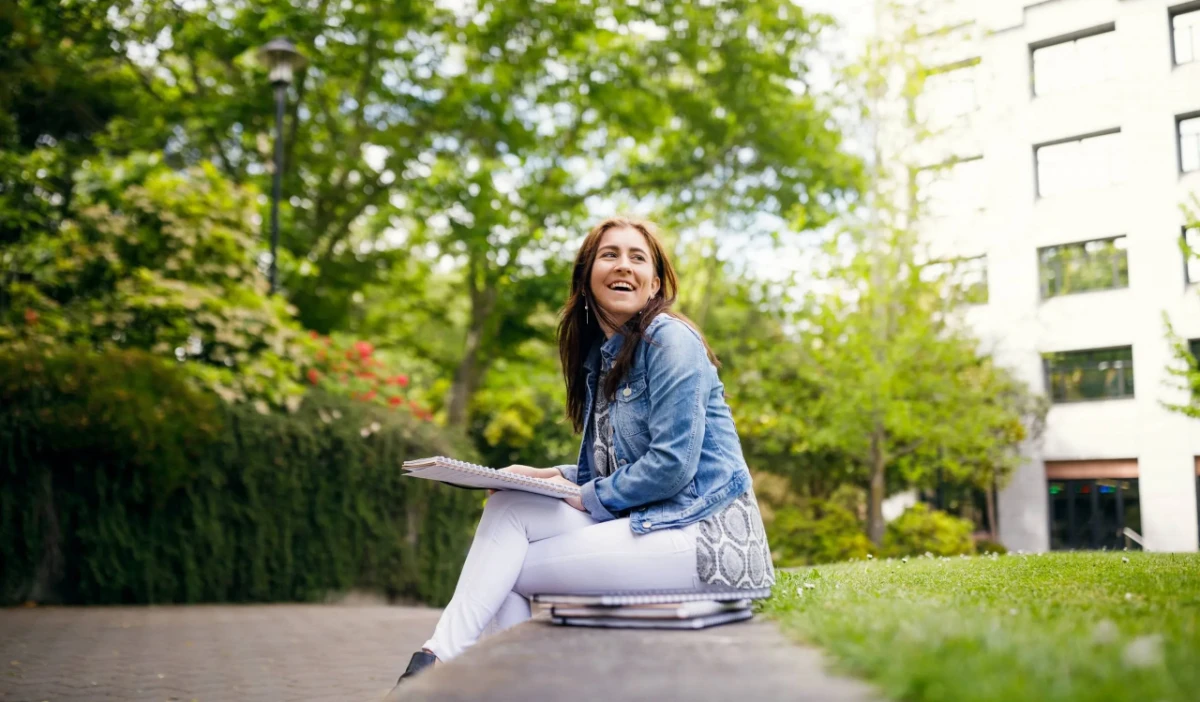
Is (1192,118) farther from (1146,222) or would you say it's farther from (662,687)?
(662,687)

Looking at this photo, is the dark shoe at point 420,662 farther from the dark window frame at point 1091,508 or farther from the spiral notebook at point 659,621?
the dark window frame at point 1091,508

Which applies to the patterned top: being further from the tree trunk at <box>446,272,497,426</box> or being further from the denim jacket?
the tree trunk at <box>446,272,497,426</box>

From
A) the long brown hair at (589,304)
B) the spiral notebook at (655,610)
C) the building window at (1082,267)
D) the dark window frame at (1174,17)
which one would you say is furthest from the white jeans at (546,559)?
the building window at (1082,267)

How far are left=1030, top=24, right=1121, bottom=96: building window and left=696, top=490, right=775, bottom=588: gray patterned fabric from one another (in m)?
20.9

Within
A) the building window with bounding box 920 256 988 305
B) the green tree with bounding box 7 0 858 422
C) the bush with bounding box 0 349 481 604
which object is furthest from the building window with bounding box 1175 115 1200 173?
the bush with bounding box 0 349 481 604

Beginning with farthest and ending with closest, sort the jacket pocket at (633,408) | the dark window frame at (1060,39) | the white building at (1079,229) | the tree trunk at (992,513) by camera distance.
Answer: the tree trunk at (992,513), the dark window frame at (1060,39), the white building at (1079,229), the jacket pocket at (633,408)

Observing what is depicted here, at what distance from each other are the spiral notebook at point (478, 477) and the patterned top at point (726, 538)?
352 millimetres

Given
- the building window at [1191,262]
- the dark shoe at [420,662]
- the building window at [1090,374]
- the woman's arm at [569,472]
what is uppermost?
the building window at [1191,262]

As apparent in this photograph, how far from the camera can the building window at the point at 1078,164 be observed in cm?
2186

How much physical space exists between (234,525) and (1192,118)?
1627 cm

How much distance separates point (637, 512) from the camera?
350 centimetres

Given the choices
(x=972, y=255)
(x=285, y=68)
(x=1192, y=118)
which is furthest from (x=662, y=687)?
(x=1192, y=118)

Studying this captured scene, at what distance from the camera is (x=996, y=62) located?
19453mm

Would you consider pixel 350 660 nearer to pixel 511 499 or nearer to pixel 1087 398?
pixel 511 499
